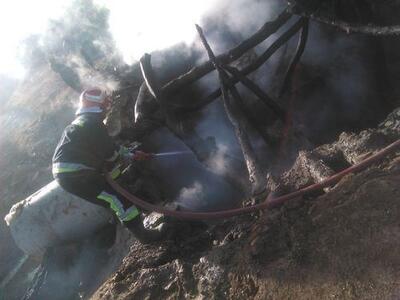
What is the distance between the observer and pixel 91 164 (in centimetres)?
420

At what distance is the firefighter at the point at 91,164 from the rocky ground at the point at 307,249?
1.98 feet

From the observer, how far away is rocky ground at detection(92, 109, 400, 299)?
87.9 inches

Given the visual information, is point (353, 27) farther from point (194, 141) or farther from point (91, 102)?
point (91, 102)

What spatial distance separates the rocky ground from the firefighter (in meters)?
0.60

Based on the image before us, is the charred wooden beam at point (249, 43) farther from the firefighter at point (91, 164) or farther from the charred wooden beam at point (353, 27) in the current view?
the firefighter at point (91, 164)

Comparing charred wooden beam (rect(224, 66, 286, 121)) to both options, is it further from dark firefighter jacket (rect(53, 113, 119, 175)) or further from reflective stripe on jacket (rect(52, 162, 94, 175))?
reflective stripe on jacket (rect(52, 162, 94, 175))

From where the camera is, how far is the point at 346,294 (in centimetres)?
212

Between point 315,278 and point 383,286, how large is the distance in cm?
39

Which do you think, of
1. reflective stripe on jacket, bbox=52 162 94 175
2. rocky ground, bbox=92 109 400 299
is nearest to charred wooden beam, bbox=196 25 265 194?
rocky ground, bbox=92 109 400 299

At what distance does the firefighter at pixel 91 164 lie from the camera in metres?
4.17

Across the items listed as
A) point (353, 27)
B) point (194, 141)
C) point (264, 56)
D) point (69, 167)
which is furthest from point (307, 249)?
point (264, 56)

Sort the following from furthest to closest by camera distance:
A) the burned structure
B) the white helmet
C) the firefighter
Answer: the white helmet < the firefighter < the burned structure

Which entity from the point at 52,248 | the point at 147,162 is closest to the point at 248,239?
the point at 147,162

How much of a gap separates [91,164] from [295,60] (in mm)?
2790
